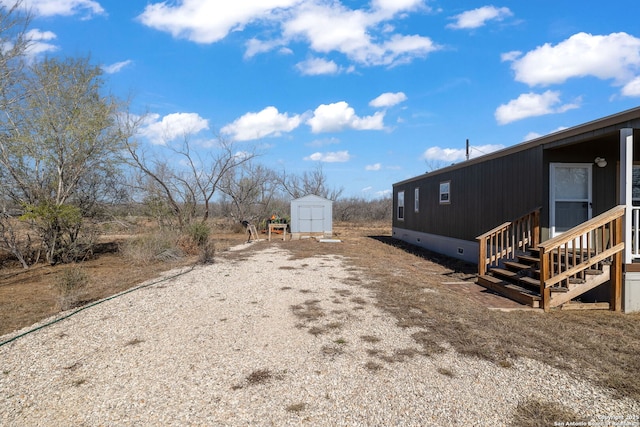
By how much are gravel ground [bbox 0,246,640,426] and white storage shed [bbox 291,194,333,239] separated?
13.2 m

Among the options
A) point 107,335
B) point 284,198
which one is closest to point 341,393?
point 107,335

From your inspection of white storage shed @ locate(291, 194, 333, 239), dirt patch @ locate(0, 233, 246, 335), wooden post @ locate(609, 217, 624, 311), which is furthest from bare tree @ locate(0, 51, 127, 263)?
wooden post @ locate(609, 217, 624, 311)

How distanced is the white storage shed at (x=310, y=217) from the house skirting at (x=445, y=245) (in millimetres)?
3934

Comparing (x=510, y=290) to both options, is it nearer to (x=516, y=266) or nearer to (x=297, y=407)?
(x=516, y=266)

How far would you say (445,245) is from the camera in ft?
38.1

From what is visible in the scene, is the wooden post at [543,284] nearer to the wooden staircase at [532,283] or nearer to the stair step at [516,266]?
the wooden staircase at [532,283]

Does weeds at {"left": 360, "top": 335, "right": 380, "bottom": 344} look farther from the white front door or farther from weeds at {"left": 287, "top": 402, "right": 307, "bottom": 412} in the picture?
the white front door

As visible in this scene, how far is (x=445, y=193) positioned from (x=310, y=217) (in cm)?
798

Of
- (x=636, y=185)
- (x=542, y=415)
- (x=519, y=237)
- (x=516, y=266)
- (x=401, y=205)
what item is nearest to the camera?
(x=542, y=415)

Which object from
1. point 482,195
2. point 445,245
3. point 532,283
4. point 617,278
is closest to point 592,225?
point 617,278

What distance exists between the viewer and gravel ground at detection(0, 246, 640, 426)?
2.48 meters

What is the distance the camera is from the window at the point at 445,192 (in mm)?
11285

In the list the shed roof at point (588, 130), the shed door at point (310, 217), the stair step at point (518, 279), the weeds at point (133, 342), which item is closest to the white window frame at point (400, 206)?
the shed door at point (310, 217)

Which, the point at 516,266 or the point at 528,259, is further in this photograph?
the point at 516,266
